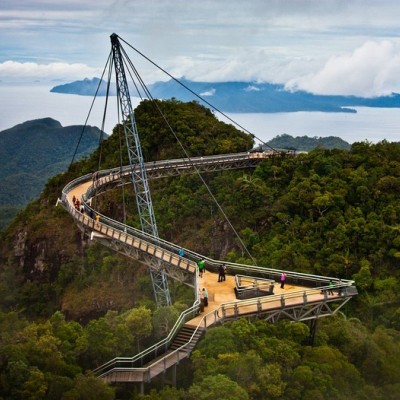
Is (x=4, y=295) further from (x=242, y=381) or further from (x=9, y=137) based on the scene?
(x=9, y=137)

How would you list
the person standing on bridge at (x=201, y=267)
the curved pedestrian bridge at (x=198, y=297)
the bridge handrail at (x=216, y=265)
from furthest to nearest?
the person standing on bridge at (x=201, y=267) → the bridge handrail at (x=216, y=265) → the curved pedestrian bridge at (x=198, y=297)

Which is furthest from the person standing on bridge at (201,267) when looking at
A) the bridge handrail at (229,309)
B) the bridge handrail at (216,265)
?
the bridge handrail at (229,309)

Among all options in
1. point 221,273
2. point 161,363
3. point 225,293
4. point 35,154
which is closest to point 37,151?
point 35,154

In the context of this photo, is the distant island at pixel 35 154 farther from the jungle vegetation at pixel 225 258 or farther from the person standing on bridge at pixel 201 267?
the person standing on bridge at pixel 201 267

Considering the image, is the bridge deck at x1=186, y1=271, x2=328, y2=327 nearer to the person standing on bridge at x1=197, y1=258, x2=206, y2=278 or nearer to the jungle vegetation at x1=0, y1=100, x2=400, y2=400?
the person standing on bridge at x1=197, y1=258, x2=206, y2=278

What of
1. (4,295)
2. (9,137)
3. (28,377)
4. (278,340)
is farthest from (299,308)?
(9,137)

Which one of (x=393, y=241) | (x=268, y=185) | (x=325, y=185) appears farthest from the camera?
(x=268, y=185)
